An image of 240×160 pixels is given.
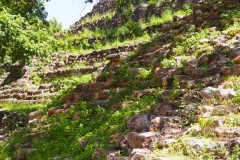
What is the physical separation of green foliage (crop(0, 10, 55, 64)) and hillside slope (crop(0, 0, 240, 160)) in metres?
1.51

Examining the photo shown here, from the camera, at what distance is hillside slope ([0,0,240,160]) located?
3.67 meters

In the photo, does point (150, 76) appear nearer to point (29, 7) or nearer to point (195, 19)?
point (195, 19)

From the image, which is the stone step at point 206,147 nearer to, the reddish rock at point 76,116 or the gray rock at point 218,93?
the gray rock at point 218,93

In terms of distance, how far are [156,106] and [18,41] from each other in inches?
173

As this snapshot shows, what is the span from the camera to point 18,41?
25.7ft

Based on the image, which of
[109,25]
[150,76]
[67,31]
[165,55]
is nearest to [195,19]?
[165,55]

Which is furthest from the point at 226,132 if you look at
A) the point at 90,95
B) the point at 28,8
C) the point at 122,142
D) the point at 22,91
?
the point at 22,91

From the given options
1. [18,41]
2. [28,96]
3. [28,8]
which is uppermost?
[28,8]

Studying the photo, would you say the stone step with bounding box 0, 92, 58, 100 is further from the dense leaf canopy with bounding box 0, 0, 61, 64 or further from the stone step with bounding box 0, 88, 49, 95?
the dense leaf canopy with bounding box 0, 0, 61, 64

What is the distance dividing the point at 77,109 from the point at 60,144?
47.7 inches

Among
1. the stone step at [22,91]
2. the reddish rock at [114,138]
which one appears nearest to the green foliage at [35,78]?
the stone step at [22,91]

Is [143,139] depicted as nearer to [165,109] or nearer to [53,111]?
[165,109]

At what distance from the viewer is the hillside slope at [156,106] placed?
3670mm

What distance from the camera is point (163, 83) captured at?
226 inches
